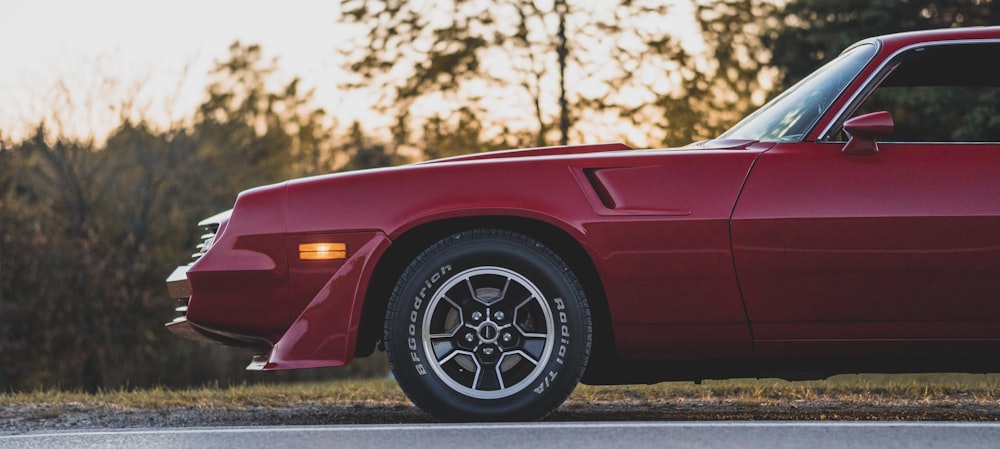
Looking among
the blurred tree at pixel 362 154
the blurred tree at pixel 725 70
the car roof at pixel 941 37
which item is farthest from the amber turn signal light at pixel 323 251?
the blurred tree at pixel 362 154

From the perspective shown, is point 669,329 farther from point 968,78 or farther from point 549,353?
point 968,78

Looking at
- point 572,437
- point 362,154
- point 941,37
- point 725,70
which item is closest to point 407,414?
point 572,437

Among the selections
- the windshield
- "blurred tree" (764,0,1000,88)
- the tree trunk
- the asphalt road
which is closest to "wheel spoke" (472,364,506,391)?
the asphalt road

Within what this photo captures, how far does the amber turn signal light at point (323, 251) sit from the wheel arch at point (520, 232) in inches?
6.7

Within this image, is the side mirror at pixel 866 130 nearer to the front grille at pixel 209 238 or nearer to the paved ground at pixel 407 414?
the paved ground at pixel 407 414

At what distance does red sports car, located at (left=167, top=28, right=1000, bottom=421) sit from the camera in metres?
4.52

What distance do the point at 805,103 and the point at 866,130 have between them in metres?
0.46

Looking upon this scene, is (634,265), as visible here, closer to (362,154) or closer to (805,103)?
(805,103)

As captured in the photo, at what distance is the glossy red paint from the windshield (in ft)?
0.62

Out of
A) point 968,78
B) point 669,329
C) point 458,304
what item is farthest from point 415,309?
point 968,78

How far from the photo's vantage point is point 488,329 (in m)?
4.53

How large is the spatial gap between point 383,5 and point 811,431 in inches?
564

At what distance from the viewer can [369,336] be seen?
4914 millimetres

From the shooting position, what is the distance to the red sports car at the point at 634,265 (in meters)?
4.52
